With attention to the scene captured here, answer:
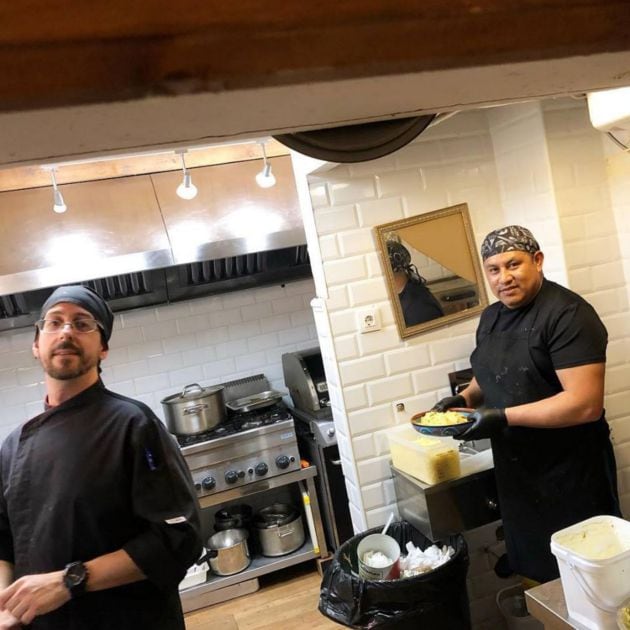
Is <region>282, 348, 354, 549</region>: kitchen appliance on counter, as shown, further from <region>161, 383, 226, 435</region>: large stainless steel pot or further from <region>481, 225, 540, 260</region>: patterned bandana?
<region>481, 225, 540, 260</region>: patterned bandana

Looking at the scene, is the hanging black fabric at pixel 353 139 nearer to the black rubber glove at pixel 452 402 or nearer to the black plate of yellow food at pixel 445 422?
the black plate of yellow food at pixel 445 422

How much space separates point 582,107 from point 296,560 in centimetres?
270

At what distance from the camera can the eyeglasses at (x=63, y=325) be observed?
5.11ft

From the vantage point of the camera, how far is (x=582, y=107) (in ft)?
6.88

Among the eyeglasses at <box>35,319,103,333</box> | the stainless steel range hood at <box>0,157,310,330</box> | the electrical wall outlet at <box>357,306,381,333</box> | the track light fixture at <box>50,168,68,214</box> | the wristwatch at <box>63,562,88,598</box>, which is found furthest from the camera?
the stainless steel range hood at <box>0,157,310,330</box>

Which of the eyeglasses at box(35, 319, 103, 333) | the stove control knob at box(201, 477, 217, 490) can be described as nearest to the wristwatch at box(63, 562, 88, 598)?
the eyeglasses at box(35, 319, 103, 333)

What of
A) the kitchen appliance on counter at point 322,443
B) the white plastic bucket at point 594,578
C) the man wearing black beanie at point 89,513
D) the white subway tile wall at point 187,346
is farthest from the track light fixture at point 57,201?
the white plastic bucket at point 594,578

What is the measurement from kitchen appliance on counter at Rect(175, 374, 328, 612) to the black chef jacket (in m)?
1.36

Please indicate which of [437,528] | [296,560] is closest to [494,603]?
[437,528]

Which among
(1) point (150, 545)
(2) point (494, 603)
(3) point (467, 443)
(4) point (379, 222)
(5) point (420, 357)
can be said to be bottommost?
(2) point (494, 603)

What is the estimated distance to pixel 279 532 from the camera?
3016 mm

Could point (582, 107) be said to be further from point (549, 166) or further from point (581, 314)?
point (581, 314)

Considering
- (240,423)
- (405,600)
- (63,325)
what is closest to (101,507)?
(63,325)

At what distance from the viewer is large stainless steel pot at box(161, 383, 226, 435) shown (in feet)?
9.62
